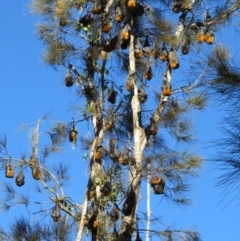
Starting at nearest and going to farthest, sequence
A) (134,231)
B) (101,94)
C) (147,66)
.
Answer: (134,231)
(147,66)
(101,94)

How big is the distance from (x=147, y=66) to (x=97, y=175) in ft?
3.63

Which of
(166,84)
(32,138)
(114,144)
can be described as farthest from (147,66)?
(32,138)

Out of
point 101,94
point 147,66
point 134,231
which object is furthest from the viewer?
point 101,94

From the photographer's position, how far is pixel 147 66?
6887 millimetres

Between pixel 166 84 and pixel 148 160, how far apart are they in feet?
2.45

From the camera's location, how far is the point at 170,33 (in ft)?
23.0

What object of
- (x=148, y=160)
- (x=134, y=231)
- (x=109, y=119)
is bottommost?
(x=134, y=231)

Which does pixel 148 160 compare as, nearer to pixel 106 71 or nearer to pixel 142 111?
pixel 142 111

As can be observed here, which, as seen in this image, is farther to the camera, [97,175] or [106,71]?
[106,71]

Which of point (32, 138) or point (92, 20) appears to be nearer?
point (32, 138)

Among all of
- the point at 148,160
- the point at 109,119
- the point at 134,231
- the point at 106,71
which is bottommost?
the point at 134,231

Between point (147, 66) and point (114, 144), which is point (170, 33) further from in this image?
point (114, 144)

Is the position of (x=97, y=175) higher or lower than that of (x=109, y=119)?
lower

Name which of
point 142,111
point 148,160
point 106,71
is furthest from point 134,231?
point 106,71
